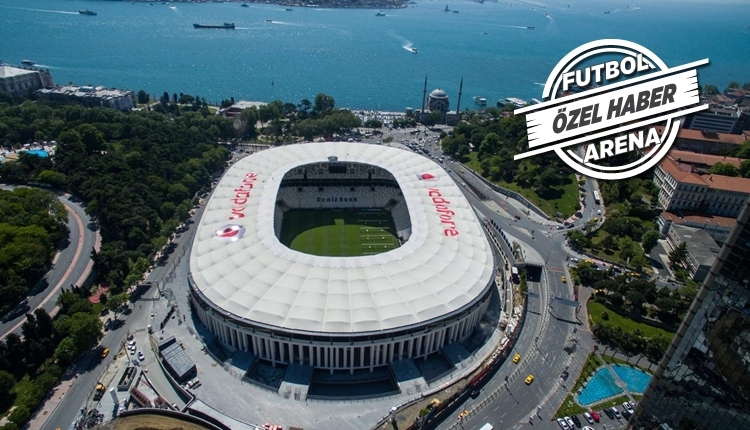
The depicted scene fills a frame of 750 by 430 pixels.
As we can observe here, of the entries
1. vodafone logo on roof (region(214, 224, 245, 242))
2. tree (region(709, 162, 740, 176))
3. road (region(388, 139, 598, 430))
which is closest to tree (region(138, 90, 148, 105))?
vodafone logo on roof (region(214, 224, 245, 242))

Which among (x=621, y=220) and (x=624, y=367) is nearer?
(x=624, y=367)

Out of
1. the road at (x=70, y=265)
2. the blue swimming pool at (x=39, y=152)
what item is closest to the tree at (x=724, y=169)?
the road at (x=70, y=265)

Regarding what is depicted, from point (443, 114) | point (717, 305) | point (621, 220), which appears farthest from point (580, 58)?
point (443, 114)

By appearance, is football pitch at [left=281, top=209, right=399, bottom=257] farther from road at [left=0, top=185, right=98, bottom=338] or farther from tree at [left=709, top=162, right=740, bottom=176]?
tree at [left=709, top=162, right=740, bottom=176]

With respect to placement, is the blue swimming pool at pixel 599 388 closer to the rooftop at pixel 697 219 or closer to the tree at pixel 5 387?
the rooftop at pixel 697 219

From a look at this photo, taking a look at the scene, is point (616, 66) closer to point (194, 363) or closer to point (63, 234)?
point (194, 363)
